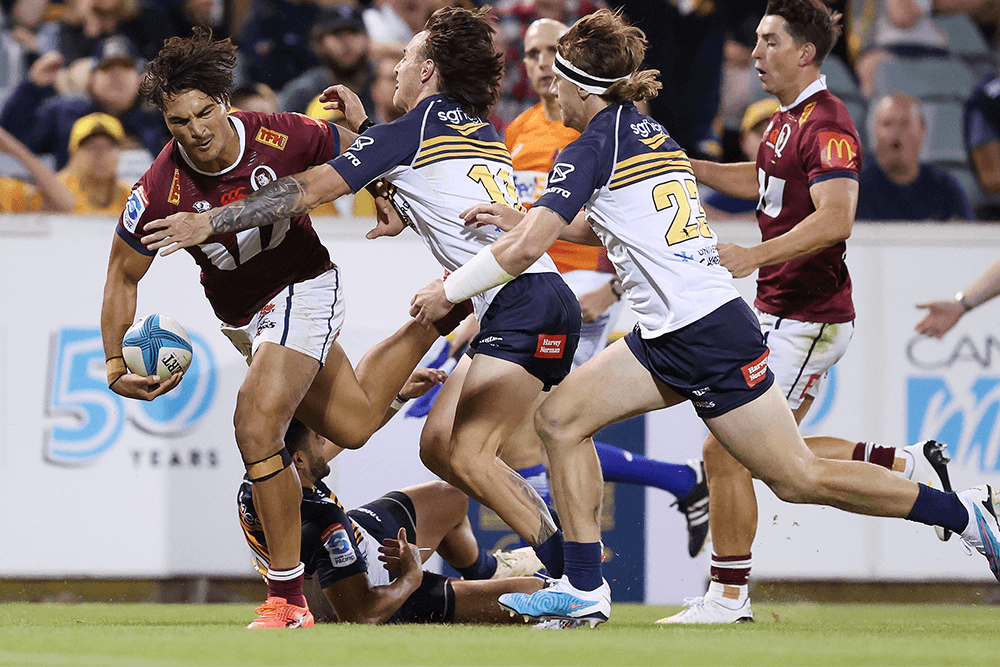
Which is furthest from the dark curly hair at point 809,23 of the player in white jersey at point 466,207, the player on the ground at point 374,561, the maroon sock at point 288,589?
the maroon sock at point 288,589

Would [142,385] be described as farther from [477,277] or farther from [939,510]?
[939,510]

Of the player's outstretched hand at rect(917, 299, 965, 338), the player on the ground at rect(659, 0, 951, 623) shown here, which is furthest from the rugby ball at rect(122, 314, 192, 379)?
the player's outstretched hand at rect(917, 299, 965, 338)

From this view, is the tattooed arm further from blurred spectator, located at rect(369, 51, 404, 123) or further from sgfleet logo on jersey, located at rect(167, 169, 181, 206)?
blurred spectator, located at rect(369, 51, 404, 123)

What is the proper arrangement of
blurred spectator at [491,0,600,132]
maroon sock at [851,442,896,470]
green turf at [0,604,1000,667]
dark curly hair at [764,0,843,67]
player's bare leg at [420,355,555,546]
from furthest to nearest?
1. blurred spectator at [491,0,600,132]
2. maroon sock at [851,442,896,470]
3. dark curly hair at [764,0,843,67]
4. player's bare leg at [420,355,555,546]
5. green turf at [0,604,1000,667]

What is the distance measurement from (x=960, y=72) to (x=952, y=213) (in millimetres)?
1844

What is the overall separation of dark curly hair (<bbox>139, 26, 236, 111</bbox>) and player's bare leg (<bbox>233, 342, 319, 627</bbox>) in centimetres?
115

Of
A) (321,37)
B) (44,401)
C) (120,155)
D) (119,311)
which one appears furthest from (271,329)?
(321,37)

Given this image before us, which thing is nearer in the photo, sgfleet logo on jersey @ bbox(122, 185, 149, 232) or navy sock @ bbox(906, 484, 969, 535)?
navy sock @ bbox(906, 484, 969, 535)

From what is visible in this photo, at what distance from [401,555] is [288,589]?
52cm

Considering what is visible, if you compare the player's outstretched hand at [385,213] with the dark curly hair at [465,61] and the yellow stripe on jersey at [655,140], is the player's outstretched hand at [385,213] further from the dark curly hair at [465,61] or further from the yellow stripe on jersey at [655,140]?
the yellow stripe on jersey at [655,140]

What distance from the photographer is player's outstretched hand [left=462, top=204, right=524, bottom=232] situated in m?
4.65

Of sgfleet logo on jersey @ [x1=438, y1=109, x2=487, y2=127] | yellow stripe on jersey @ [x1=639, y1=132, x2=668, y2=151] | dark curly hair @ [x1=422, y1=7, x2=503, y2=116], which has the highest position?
dark curly hair @ [x1=422, y1=7, x2=503, y2=116]

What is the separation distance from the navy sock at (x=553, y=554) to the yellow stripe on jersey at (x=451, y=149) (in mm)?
1570

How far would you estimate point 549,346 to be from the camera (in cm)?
498
